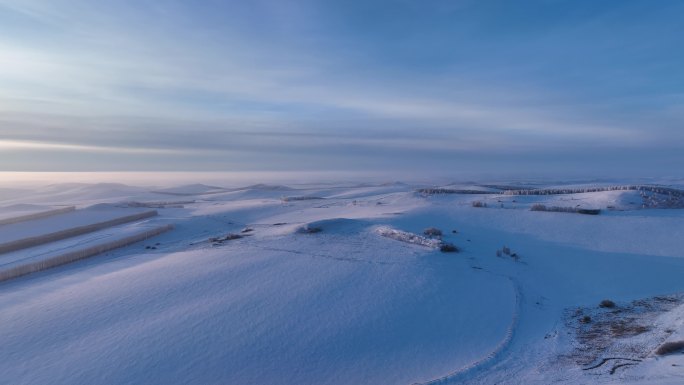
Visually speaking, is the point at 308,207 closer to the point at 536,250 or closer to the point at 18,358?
the point at 536,250

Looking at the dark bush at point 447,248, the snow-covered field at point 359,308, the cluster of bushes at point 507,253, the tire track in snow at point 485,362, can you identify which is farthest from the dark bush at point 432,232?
the tire track in snow at point 485,362

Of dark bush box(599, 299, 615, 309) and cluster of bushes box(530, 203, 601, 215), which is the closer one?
dark bush box(599, 299, 615, 309)

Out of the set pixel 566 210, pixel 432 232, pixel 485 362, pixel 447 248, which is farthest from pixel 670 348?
pixel 566 210

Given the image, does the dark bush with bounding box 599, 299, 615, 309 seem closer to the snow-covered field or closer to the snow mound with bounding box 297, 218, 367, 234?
the snow-covered field

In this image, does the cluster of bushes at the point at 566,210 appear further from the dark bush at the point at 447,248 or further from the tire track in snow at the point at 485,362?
the tire track in snow at the point at 485,362

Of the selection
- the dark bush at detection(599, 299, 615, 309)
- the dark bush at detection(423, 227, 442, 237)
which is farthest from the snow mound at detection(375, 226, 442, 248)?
the dark bush at detection(599, 299, 615, 309)

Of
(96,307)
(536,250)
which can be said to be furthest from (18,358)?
(536,250)
